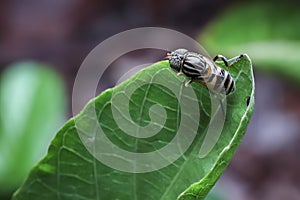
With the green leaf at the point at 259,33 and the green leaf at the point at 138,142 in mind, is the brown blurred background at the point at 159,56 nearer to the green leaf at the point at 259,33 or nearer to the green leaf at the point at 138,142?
the green leaf at the point at 259,33

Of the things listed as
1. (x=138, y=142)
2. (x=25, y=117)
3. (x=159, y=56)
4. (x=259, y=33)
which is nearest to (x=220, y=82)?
(x=138, y=142)

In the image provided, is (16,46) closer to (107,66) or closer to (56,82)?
(107,66)

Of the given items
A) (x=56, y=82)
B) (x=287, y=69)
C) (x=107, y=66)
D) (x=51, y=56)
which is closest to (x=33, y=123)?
(x=56, y=82)

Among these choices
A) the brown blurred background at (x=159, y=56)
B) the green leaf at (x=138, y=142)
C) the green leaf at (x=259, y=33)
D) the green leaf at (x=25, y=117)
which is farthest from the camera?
the brown blurred background at (x=159, y=56)

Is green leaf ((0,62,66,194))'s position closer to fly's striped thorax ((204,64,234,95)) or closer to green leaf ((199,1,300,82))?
green leaf ((199,1,300,82))

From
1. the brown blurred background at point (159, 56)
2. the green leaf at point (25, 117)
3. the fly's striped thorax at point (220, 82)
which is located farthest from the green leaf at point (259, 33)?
the fly's striped thorax at point (220, 82)

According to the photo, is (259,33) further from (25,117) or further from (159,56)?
(25,117)

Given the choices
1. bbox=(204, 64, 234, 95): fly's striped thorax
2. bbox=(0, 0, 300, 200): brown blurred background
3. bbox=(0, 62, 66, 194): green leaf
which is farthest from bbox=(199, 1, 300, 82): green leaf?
bbox=(204, 64, 234, 95): fly's striped thorax
